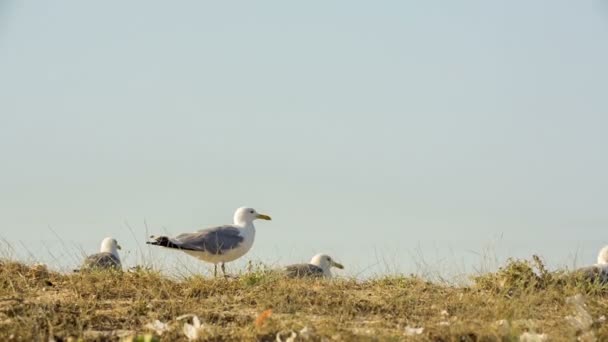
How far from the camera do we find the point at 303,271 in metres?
14.2

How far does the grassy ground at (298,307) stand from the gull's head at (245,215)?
365 centimetres

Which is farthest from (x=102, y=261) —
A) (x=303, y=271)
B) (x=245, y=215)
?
(x=303, y=271)

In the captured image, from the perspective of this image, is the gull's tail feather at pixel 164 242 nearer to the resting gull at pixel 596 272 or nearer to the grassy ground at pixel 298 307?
the grassy ground at pixel 298 307

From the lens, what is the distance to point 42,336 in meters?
8.59

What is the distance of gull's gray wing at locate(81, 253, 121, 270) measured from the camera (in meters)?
13.4

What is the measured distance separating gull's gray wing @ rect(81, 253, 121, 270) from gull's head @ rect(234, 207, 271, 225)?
78.2 inches

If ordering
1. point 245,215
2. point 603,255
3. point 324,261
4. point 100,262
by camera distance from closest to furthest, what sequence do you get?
point 100,262 < point 603,255 < point 245,215 < point 324,261

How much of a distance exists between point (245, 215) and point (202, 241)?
4.78ft

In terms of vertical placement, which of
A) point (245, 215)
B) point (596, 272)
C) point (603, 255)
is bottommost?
point (596, 272)

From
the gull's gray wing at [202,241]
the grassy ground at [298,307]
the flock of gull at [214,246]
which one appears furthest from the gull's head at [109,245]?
the grassy ground at [298,307]

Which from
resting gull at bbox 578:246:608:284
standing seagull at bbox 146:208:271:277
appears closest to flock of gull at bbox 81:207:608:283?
standing seagull at bbox 146:208:271:277

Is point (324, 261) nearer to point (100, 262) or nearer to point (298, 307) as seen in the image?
point (100, 262)

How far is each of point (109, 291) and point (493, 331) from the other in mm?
4482

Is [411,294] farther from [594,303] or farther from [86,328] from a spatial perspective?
[86,328]
